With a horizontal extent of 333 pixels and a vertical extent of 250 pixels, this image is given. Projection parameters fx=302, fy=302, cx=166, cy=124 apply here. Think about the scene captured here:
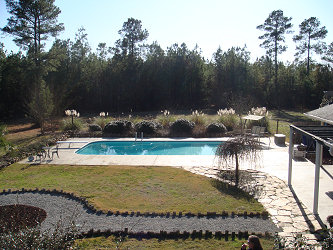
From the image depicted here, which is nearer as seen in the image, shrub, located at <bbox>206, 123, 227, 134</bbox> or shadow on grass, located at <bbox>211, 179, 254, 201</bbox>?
shadow on grass, located at <bbox>211, 179, 254, 201</bbox>

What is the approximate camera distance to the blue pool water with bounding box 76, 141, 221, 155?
Answer: 44.5 ft

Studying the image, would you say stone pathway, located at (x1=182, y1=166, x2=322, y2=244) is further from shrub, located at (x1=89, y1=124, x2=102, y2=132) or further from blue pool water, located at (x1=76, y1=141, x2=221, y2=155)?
shrub, located at (x1=89, y1=124, x2=102, y2=132)

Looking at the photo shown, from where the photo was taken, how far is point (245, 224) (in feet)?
19.4

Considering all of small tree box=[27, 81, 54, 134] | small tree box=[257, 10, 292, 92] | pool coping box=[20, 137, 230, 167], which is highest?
small tree box=[257, 10, 292, 92]

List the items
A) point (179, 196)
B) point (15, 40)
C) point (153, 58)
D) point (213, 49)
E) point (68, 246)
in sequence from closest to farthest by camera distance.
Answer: point (68, 246)
point (179, 196)
point (15, 40)
point (153, 58)
point (213, 49)

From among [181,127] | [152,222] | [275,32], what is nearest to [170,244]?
[152,222]

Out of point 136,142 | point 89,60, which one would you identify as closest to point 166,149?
point 136,142

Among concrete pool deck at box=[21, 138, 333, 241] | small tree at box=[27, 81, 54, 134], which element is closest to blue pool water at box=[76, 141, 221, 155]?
concrete pool deck at box=[21, 138, 333, 241]

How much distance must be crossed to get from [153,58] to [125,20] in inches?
183

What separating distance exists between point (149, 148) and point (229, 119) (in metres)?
5.22

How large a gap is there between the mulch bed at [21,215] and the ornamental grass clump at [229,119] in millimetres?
11886

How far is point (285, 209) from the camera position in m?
6.56

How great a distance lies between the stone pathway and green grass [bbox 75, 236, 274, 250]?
0.70 meters

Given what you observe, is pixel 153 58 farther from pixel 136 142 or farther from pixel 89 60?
pixel 136 142
